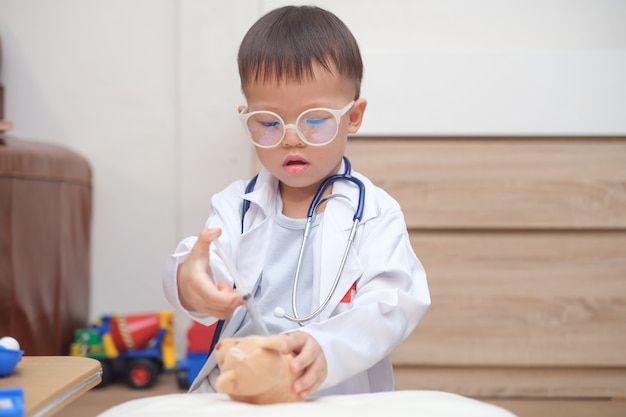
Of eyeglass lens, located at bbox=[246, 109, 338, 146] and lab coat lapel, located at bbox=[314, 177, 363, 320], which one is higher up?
eyeglass lens, located at bbox=[246, 109, 338, 146]

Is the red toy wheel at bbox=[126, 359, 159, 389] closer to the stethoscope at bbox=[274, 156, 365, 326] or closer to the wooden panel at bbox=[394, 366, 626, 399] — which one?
the wooden panel at bbox=[394, 366, 626, 399]

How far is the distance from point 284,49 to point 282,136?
129 mm

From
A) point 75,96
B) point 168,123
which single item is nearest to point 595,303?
point 168,123

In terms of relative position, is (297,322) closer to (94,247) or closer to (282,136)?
(282,136)

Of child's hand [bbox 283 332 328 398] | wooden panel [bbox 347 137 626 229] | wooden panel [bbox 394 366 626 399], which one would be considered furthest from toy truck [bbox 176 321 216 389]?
child's hand [bbox 283 332 328 398]

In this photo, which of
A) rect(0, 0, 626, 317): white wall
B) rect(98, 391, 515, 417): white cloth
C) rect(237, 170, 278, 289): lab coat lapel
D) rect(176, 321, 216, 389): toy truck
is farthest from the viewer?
rect(0, 0, 626, 317): white wall

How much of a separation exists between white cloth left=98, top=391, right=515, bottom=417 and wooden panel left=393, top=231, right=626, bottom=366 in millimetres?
1156

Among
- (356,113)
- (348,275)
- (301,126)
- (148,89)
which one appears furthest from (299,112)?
(148,89)

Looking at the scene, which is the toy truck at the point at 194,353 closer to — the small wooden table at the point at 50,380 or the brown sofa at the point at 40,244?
the brown sofa at the point at 40,244

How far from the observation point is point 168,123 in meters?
2.48

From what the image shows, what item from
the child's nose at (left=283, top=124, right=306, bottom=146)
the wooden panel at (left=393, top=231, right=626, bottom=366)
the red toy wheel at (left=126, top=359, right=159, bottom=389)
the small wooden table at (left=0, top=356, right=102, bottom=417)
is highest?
the child's nose at (left=283, top=124, right=306, bottom=146)

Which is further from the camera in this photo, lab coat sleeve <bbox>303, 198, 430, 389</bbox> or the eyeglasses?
the eyeglasses

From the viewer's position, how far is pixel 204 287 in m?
0.88

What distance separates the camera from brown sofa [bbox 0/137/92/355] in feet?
6.23
